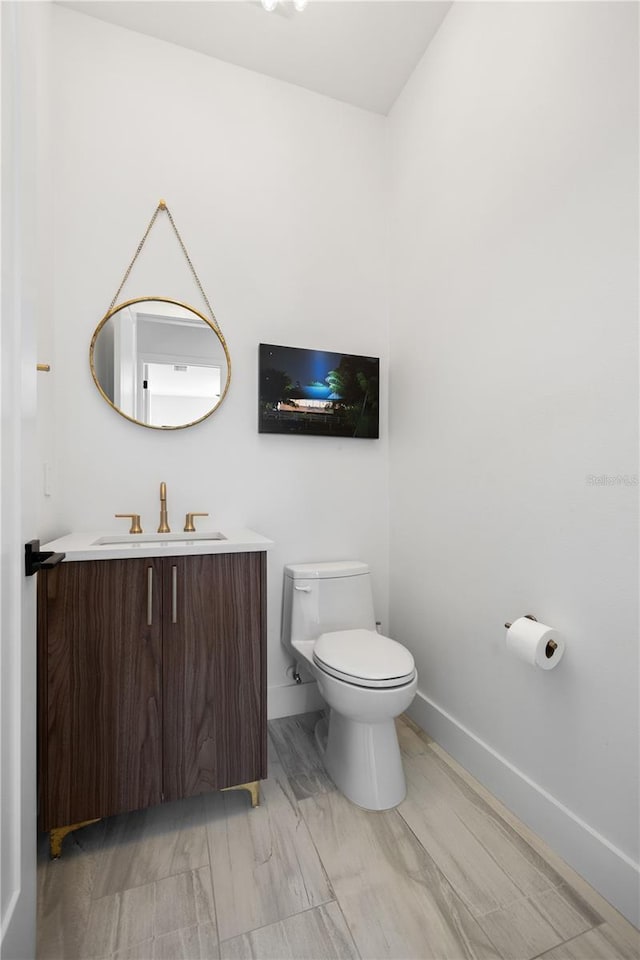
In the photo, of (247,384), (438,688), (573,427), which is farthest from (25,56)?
(438,688)

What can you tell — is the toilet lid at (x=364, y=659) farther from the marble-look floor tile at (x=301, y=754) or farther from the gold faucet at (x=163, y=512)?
the gold faucet at (x=163, y=512)

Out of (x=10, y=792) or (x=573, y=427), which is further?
(x=573, y=427)

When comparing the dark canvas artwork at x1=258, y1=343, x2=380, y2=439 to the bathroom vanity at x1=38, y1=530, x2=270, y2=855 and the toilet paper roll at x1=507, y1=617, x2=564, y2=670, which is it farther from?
the toilet paper roll at x1=507, y1=617, x2=564, y2=670

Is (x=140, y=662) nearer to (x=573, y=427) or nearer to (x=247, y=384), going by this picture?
(x=247, y=384)

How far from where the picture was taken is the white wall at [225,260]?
175 centimetres

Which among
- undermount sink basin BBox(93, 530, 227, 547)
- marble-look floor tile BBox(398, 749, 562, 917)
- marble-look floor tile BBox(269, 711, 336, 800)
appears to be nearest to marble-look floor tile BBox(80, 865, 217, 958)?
marble-look floor tile BBox(269, 711, 336, 800)

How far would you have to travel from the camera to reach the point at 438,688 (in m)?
1.84

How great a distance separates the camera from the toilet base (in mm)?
1462

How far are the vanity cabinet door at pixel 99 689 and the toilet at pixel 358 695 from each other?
22.3 inches

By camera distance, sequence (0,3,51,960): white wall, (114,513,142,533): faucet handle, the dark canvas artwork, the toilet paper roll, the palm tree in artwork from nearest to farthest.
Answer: (0,3,51,960): white wall, the toilet paper roll, (114,513,142,533): faucet handle, the dark canvas artwork, the palm tree in artwork

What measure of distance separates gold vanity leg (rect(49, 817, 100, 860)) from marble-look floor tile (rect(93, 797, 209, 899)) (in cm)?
11

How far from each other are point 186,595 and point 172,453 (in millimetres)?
706

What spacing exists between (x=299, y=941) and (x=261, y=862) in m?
0.25

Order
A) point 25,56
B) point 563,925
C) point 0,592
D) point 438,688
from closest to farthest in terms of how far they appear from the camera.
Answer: point 0,592
point 25,56
point 563,925
point 438,688
